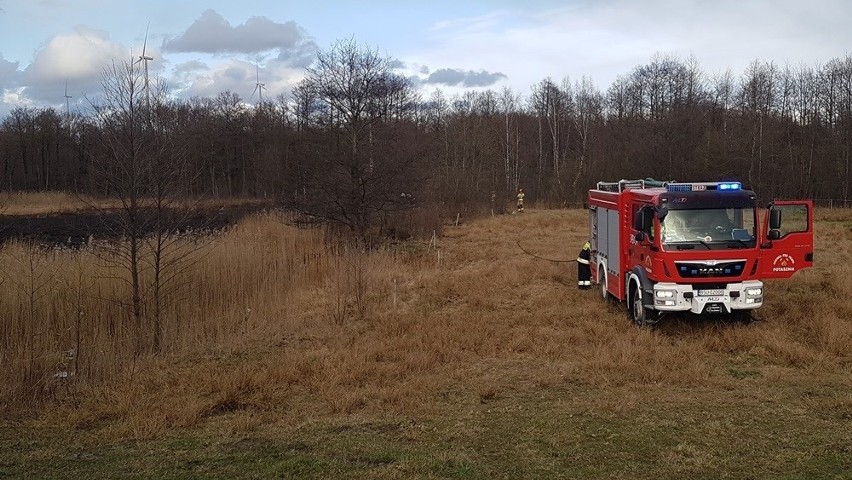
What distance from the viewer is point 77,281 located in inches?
464

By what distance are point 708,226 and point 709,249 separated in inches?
17.4

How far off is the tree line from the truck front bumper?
6.16m

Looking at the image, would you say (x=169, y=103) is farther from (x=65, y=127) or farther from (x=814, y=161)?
(x=65, y=127)

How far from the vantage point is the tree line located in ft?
73.6

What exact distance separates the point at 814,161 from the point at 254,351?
134ft

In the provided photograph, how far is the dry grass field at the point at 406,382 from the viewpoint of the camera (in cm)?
553

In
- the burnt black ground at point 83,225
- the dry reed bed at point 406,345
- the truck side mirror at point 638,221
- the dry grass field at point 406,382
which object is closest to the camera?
the dry grass field at point 406,382

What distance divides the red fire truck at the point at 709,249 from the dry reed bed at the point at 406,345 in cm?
54

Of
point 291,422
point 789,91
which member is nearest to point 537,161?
point 789,91

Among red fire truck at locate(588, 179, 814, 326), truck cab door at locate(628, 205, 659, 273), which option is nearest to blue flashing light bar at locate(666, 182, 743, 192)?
red fire truck at locate(588, 179, 814, 326)

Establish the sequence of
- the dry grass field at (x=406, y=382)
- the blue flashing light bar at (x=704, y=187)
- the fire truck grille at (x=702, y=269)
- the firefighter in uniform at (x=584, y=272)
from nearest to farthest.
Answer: the dry grass field at (x=406, y=382) < the fire truck grille at (x=702, y=269) < the blue flashing light bar at (x=704, y=187) < the firefighter in uniform at (x=584, y=272)

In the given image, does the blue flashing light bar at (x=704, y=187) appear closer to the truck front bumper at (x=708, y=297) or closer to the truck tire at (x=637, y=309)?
the truck front bumper at (x=708, y=297)

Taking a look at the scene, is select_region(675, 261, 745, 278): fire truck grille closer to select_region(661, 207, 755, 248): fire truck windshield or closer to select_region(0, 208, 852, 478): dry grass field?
select_region(661, 207, 755, 248): fire truck windshield

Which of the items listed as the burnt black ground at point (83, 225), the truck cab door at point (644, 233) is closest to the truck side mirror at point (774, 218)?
the truck cab door at point (644, 233)
